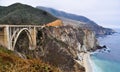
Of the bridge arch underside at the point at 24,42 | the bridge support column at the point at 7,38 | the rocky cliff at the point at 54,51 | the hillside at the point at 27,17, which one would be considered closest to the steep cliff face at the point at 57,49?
the rocky cliff at the point at 54,51

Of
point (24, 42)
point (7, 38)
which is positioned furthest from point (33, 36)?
point (7, 38)

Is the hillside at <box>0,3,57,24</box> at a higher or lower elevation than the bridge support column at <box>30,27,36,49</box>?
higher

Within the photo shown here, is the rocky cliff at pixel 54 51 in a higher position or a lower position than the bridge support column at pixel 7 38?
lower

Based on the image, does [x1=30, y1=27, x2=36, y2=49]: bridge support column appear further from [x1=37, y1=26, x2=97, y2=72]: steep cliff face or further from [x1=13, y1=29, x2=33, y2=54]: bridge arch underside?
[x1=37, y1=26, x2=97, y2=72]: steep cliff face

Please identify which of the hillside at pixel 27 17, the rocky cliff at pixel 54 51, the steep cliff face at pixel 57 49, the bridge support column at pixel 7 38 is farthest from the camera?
the hillside at pixel 27 17

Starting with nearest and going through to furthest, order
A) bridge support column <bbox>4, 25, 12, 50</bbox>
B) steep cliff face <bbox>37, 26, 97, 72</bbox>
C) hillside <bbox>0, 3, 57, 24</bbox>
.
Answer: bridge support column <bbox>4, 25, 12, 50</bbox>, steep cliff face <bbox>37, 26, 97, 72</bbox>, hillside <bbox>0, 3, 57, 24</bbox>

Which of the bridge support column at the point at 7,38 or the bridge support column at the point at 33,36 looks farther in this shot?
the bridge support column at the point at 33,36

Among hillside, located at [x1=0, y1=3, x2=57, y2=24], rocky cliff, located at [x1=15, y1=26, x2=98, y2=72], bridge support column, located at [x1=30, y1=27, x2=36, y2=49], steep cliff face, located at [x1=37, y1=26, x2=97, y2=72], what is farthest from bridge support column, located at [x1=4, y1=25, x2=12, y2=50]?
hillside, located at [x1=0, y1=3, x2=57, y2=24]

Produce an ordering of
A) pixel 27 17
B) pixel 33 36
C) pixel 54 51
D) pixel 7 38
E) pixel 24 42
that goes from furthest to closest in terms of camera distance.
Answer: pixel 27 17, pixel 33 36, pixel 24 42, pixel 54 51, pixel 7 38

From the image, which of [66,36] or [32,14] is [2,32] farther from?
[32,14]

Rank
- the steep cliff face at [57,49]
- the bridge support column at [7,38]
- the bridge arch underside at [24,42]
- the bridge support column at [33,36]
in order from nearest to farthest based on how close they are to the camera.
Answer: the bridge support column at [7,38]
the steep cliff face at [57,49]
the bridge arch underside at [24,42]
the bridge support column at [33,36]

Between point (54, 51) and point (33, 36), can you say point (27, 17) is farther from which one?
point (54, 51)

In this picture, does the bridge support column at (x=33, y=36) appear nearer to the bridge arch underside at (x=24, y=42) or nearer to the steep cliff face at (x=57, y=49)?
the bridge arch underside at (x=24, y=42)
